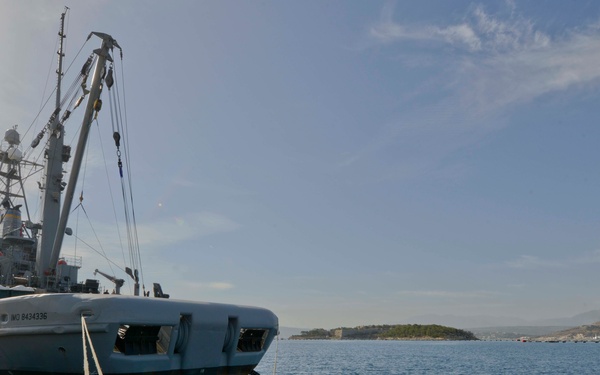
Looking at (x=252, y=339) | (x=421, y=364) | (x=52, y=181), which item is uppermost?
(x=52, y=181)

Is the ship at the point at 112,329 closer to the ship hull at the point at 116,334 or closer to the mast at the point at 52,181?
the ship hull at the point at 116,334

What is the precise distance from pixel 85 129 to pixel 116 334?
10.2 meters

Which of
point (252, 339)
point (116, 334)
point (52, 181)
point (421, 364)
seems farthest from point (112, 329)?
point (421, 364)

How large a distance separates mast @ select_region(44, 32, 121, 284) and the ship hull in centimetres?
391

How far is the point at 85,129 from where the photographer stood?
2222cm

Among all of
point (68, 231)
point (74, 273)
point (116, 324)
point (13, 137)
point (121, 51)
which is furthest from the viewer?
point (13, 137)

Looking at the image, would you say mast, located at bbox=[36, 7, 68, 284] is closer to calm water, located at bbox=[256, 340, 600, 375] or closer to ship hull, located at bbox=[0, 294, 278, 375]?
ship hull, located at bbox=[0, 294, 278, 375]

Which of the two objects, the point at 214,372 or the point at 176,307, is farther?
the point at 214,372

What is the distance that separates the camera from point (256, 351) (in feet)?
71.6

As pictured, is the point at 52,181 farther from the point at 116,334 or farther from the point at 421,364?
the point at 421,364

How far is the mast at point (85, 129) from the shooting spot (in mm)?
21234

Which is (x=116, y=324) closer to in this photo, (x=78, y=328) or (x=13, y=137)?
(x=78, y=328)

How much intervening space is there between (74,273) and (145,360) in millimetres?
19172

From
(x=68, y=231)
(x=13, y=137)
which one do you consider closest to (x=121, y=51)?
(x=68, y=231)
